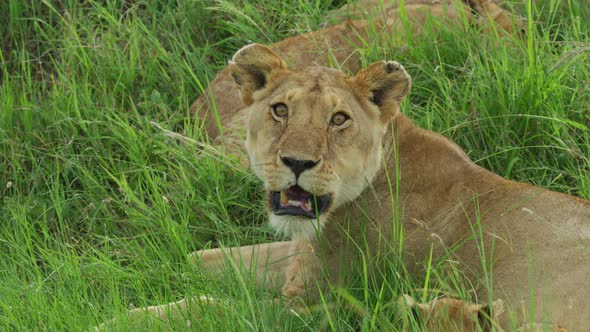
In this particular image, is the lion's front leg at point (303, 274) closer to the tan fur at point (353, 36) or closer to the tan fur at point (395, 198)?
the tan fur at point (395, 198)

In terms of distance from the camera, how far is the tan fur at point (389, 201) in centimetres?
351

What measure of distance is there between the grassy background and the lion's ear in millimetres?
660

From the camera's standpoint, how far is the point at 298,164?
351 cm

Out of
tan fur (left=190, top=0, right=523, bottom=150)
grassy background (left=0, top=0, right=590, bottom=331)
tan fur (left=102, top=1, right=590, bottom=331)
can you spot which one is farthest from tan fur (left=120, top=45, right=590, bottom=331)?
tan fur (left=190, top=0, right=523, bottom=150)

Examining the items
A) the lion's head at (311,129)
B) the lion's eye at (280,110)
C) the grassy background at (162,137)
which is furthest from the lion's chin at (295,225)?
the lion's eye at (280,110)

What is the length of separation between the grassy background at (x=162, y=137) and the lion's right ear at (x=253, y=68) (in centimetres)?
46

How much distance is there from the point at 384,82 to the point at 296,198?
546 millimetres

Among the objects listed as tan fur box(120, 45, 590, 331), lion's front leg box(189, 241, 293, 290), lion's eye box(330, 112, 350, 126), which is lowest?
lion's front leg box(189, 241, 293, 290)

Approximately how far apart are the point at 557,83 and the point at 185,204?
159 cm

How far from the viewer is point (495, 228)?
12.0ft

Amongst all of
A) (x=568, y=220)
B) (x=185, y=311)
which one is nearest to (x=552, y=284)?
(x=568, y=220)

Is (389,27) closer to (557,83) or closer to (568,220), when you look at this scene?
(557,83)

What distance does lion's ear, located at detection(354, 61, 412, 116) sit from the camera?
3.80m

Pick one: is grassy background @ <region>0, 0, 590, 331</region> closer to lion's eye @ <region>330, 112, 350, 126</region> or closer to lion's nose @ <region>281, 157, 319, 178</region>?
lion's nose @ <region>281, 157, 319, 178</region>
